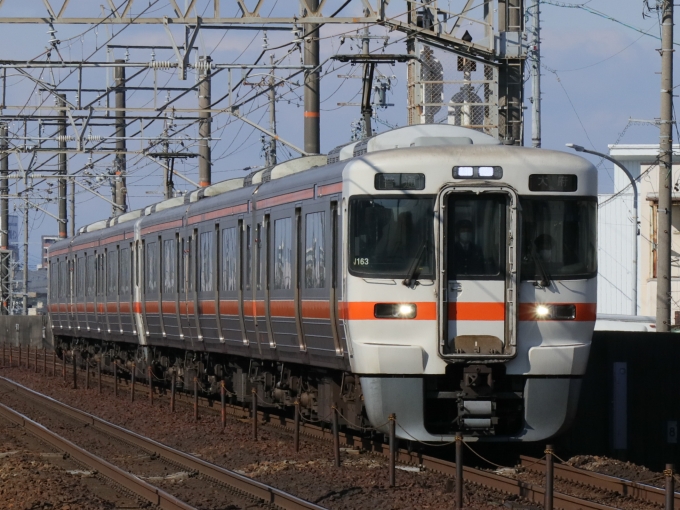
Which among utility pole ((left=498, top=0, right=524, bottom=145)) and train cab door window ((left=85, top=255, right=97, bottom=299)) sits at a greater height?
utility pole ((left=498, top=0, right=524, bottom=145))

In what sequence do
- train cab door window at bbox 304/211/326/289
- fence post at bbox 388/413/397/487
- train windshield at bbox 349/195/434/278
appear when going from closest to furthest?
1. fence post at bbox 388/413/397/487
2. train windshield at bbox 349/195/434/278
3. train cab door window at bbox 304/211/326/289

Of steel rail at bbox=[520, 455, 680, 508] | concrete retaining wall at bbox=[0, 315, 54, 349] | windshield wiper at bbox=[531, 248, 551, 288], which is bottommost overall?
concrete retaining wall at bbox=[0, 315, 54, 349]

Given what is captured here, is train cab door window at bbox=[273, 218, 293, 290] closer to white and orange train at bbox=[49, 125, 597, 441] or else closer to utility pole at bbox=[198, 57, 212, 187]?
white and orange train at bbox=[49, 125, 597, 441]

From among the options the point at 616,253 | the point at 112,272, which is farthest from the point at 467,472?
the point at 616,253

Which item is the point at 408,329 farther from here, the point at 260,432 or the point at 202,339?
the point at 202,339

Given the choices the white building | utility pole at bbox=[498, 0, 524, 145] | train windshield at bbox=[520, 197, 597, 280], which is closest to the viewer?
train windshield at bbox=[520, 197, 597, 280]

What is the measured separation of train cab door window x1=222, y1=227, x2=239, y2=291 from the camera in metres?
17.1

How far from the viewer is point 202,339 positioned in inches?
752

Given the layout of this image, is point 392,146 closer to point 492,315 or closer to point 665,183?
point 492,315

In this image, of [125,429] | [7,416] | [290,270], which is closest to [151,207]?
[7,416]

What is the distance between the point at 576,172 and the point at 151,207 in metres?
13.8

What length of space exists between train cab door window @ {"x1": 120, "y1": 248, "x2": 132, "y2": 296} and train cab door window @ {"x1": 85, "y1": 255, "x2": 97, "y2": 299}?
10.3 feet

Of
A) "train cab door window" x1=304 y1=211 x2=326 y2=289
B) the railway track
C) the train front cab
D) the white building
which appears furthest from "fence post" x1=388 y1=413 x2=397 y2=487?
the white building

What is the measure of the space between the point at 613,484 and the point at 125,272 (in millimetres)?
15251
